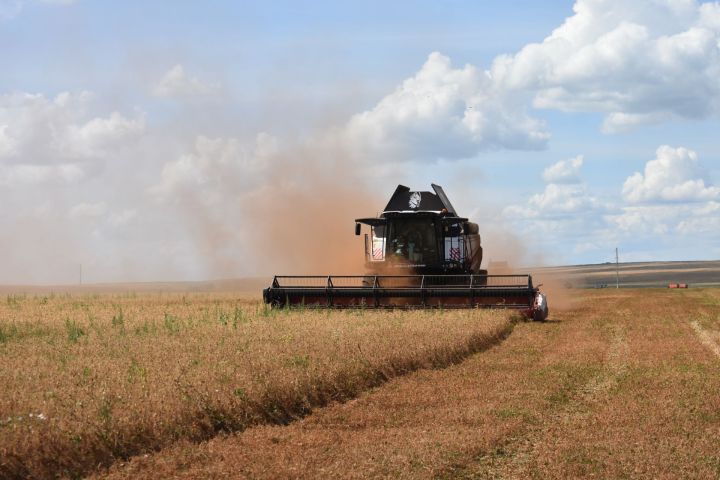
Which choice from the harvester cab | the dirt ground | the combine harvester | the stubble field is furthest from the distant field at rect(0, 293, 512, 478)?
the harvester cab

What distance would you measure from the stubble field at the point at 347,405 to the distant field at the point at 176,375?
3 centimetres

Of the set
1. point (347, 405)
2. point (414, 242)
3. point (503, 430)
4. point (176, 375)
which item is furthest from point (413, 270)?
point (503, 430)

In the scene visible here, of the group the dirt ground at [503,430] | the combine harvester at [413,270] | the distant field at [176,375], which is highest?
the combine harvester at [413,270]

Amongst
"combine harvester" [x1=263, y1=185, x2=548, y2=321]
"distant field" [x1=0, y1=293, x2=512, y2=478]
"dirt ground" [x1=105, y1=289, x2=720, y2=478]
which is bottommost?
"dirt ground" [x1=105, y1=289, x2=720, y2=478]

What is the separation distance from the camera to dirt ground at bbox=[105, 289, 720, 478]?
9367mm

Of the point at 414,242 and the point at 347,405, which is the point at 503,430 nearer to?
the point at 347,405

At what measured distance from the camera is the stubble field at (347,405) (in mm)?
9438

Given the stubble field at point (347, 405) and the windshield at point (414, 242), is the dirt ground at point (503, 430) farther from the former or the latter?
the windshield at point (414, 242)

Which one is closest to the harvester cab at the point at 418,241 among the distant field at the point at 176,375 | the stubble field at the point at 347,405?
the distant field at the point at 176,375

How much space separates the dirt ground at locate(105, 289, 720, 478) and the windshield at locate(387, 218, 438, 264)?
1428 cm

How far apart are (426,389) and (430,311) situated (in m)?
13.9

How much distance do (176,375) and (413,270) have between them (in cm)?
2075

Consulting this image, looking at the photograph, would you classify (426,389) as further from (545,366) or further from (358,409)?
(545,366)

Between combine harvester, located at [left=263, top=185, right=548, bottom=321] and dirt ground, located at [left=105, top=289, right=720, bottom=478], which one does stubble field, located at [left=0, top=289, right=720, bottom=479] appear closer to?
dirt ground, located at [left=105, top=289, right=720, bottom=478]
